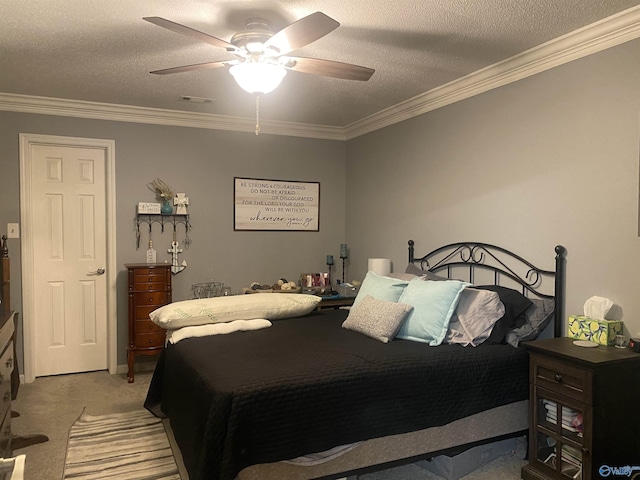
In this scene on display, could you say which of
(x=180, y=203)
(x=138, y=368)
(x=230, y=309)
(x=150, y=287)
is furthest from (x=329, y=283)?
(x=138, y=368)

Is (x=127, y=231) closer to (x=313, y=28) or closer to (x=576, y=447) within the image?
(x=313, y=28)

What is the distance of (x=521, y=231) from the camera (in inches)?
124

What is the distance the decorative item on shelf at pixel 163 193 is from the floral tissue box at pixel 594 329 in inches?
134

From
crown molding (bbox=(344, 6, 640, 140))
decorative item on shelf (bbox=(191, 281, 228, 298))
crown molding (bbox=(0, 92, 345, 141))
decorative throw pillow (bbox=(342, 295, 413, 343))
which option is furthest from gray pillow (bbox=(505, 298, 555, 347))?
crown molding (bbox=(0, 92, 345, 141))

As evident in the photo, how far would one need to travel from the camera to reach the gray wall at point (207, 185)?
4.15 metres

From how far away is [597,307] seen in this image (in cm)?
258

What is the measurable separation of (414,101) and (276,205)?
5.77 feet

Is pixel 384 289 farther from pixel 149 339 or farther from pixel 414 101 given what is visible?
pixel 149 339

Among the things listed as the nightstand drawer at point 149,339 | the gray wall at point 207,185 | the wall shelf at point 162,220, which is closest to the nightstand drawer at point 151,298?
the nightstand drawer at point 149,339

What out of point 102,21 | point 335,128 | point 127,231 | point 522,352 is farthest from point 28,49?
point 522,352

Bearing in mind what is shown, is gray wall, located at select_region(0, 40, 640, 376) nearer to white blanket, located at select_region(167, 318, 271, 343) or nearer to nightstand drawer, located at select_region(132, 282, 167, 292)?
nightstand drawer, located at select_region(132, 282, 167, 292)

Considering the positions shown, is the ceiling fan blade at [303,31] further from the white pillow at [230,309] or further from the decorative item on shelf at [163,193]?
the decorative item on shelf at [163,193]

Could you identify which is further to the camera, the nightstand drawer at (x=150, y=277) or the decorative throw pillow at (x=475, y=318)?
the nightstand drawer at (x=150, y=277)

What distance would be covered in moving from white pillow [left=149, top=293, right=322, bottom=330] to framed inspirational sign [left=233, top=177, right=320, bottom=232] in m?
1.43
